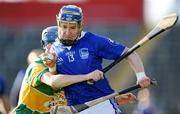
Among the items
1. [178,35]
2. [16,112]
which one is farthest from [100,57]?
[178,35]

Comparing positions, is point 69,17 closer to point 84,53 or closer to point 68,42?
point 68,42

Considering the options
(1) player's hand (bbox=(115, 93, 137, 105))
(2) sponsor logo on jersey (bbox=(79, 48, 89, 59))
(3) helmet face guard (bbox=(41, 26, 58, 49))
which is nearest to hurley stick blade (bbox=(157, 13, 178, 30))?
(1) player's hand (bbox=(115, 93, 137, 105))

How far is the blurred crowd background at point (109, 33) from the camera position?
2020cm

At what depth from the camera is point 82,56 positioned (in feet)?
33.8

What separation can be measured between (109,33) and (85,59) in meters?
10.4

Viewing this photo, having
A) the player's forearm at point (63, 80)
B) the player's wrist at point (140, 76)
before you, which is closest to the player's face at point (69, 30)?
the player's forearm at point (63, 80)

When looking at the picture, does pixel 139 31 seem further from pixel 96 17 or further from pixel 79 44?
pixel 79 44

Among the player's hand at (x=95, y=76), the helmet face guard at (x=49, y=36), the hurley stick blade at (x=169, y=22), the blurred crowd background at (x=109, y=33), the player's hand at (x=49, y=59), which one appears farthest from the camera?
the blurred crowd background at (x=109, y=33)

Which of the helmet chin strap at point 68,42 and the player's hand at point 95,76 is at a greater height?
the helmet chin strap at point 68,42

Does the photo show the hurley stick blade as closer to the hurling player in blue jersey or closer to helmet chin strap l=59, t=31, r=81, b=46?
the hurling player in blue jersey

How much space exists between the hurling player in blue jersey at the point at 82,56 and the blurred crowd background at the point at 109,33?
951 centimetres

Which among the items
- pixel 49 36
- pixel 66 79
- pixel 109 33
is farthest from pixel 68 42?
pixel 109 33

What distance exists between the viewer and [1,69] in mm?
20750

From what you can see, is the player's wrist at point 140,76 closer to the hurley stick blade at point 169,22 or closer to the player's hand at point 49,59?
the hurley stick blade at point 169,22
